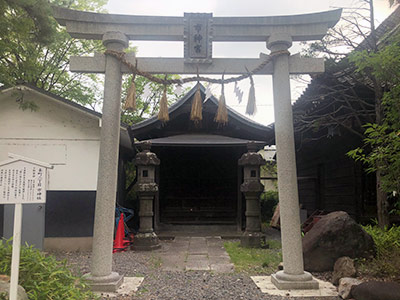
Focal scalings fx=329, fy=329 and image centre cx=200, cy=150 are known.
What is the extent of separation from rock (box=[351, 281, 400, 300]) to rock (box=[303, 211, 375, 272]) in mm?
1597

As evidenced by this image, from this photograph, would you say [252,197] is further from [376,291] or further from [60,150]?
[60,150]

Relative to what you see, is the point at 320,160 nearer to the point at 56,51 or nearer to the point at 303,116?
the point at 303,116

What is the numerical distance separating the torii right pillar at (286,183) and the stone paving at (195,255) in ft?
5.64

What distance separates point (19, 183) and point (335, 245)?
5.45m

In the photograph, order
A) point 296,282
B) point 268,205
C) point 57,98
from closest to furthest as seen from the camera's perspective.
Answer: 1. point 296,282
2. point 57,98
3. point 268,205

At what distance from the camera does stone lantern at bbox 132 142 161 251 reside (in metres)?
9.22

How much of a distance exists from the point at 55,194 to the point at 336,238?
7.16 meters

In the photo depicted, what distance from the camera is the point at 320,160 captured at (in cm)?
1334

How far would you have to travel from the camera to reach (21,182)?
12.9 feet

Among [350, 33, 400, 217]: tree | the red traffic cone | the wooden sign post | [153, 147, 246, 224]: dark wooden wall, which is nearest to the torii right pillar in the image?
[350, 33, 400, 217]: tree

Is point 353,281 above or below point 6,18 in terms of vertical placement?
below

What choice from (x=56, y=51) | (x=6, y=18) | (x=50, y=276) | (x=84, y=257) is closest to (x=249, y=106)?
(x=50, y=276)

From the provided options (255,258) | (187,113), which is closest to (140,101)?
(187,113)

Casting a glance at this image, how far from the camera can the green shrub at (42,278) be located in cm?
404
